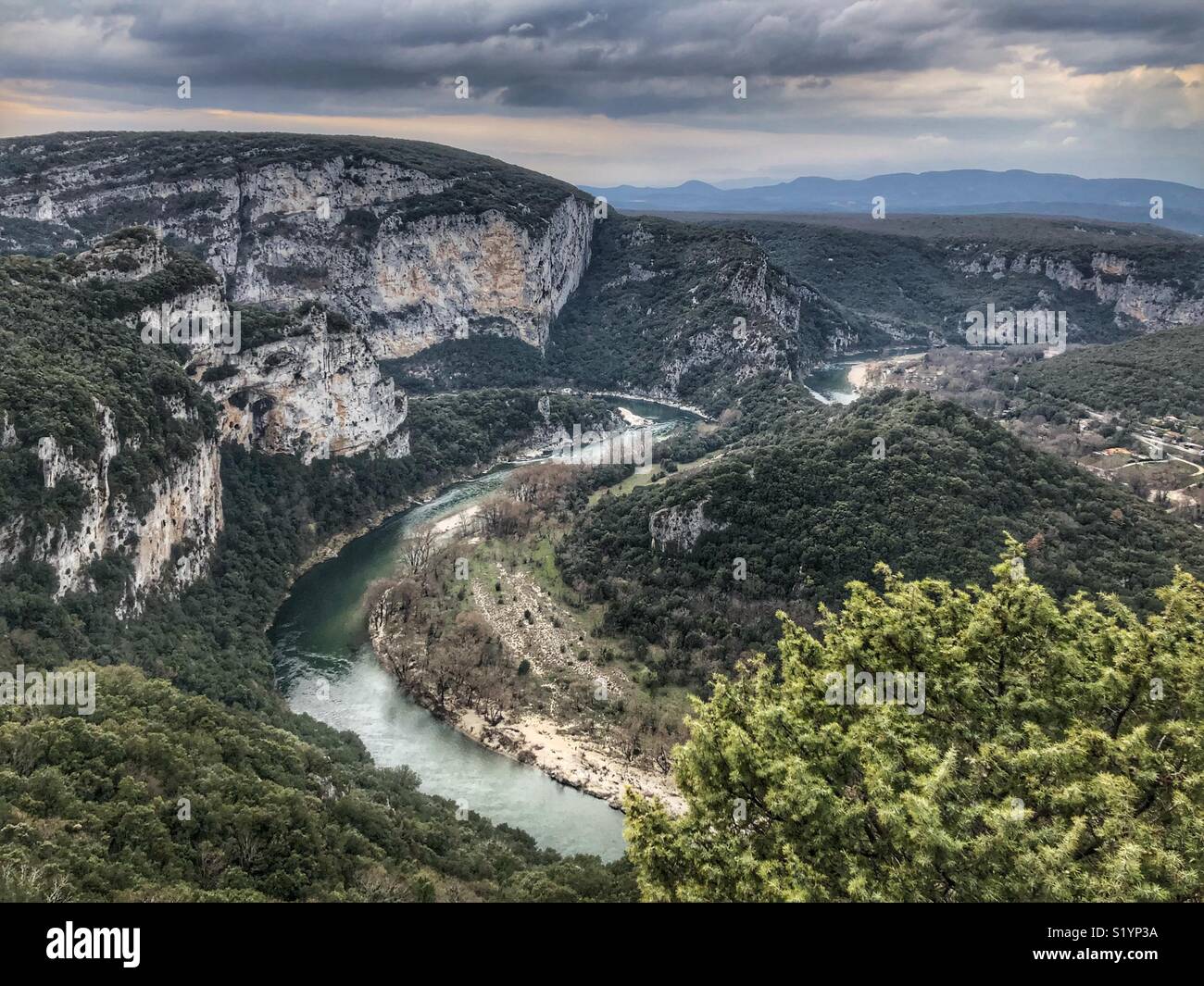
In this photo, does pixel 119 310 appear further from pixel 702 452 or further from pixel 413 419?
pixel 702 452

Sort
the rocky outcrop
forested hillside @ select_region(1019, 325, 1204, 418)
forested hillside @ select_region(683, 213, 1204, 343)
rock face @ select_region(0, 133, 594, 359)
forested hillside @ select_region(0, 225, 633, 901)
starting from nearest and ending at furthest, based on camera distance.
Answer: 1. forested hillside @ select_region(0, 225, 633, 901)
2. forested hillside @ select_region(1019, 325, 1204, 418)
3. rock face @ select_region(0, 133, 594, 359)
4. the rocky outcrop
5. forested hillside @ select_region(683, 213, 1204, 343)

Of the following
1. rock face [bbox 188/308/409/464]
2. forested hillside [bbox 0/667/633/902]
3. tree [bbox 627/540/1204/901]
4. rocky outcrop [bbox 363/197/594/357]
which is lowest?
forested hillside [bbox 0/667/633/902]

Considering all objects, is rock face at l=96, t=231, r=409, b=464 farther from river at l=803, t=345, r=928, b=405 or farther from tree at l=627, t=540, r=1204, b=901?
river at l=803, t=345, r=928, b=405

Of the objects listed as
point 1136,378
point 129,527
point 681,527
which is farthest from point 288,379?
point 1136,378

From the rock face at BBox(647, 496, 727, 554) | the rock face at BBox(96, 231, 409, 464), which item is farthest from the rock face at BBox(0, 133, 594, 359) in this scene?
the rock face at BBox(647, 496, 727, 554)

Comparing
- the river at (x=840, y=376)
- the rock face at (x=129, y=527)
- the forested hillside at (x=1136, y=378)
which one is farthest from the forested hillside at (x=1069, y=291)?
the rock face at (x=129, y=527)

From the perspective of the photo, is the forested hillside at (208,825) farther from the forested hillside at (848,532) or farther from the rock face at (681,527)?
the rock face at (681,527)
